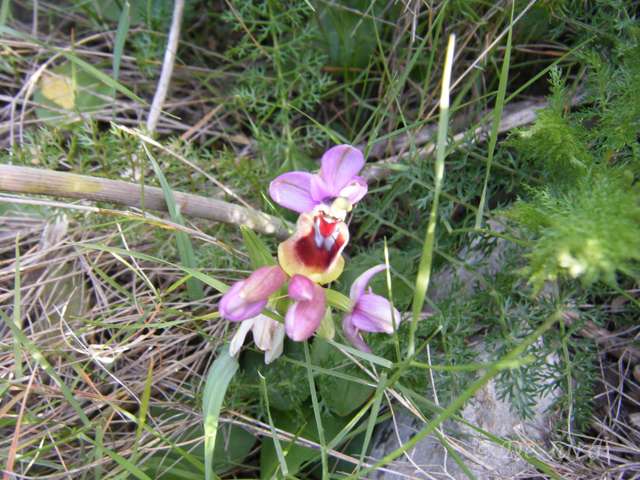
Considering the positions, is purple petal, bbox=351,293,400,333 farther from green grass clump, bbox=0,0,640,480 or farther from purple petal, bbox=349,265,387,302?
green grass clump, bbox=0,0,640,480

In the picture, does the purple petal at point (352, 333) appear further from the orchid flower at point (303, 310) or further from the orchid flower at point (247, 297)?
the orchid flower at point (247, 297)

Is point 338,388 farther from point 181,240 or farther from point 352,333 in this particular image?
point 181,240

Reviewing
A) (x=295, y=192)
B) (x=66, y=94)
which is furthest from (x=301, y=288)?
(x=66, y=94)

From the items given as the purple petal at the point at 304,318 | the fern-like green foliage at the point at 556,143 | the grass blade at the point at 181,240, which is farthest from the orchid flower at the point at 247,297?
the fern-like green foliage at the point at 556,143

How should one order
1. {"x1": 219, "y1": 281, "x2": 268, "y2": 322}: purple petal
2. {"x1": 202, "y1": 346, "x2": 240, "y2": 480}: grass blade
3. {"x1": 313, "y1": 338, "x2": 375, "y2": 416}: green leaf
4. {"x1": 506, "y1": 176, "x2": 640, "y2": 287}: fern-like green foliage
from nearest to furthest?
{"x1": 506, "y1": 176, "x2": 640, "y2": 287}: fern-like green foliage → {"x1": 219, "y1": 281, "x2": 268, "y2": 322}: purple petal → {"x1": 202, "y1": 346, "x2": 240, "y2": 480}: grass blade → {"x1": 313, "y1": 338, "x2": 375, "y2": 416}: green leaf

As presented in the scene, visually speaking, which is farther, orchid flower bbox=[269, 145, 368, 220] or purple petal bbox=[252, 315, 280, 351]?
purple petal bbox=[252, 315, 280, 351]

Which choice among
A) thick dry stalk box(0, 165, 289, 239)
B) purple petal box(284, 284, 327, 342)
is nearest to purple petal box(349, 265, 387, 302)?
purple petal box(284, 284, 327, 342)

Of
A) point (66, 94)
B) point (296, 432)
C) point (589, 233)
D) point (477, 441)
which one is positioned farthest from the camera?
point (66, 94)
